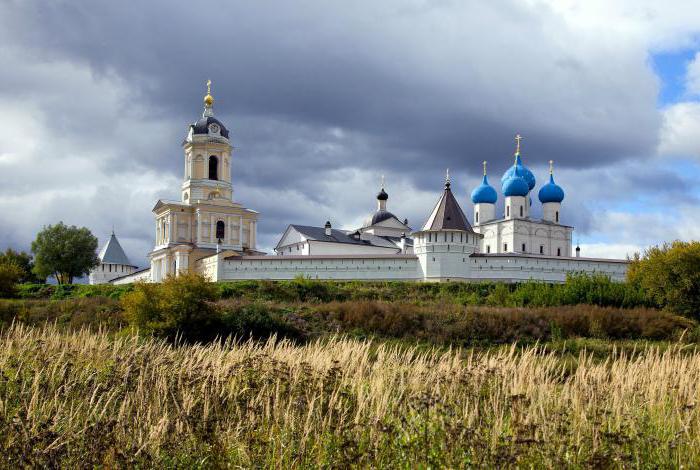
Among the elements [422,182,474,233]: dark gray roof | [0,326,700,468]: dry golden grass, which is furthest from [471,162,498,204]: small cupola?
[0,326,700,468]: dry golden grass

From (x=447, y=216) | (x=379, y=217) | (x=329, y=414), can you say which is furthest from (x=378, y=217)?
(x=329, y=414)

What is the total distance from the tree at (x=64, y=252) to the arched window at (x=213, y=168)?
9.52 m

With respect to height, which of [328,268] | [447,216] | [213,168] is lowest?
[328,268]

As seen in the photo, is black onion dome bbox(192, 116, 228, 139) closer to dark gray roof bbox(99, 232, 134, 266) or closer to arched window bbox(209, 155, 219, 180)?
arched window bbox(209, 155, 219, 180)

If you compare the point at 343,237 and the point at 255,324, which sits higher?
the point at 343,237

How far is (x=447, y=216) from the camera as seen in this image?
38.9m

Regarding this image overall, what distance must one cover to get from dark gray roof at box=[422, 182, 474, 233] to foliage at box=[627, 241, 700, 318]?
10.2m

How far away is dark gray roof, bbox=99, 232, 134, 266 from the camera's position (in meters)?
60.5

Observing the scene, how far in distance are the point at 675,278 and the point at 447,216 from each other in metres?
12.7

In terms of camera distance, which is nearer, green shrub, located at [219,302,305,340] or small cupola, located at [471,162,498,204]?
green shrub, located at [219,302,305,340]

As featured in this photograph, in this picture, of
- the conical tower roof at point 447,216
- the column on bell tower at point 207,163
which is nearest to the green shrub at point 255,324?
the conical tower roof at point 447,216

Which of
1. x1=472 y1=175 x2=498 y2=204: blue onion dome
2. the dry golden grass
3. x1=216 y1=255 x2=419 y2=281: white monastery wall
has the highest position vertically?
x1=472 y1=175 x2=498 y2=204: blue onion dome

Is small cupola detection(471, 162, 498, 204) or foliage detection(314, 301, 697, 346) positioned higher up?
small cupola detection(471, 162, 498, 204)

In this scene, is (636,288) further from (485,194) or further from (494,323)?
(485,194)
